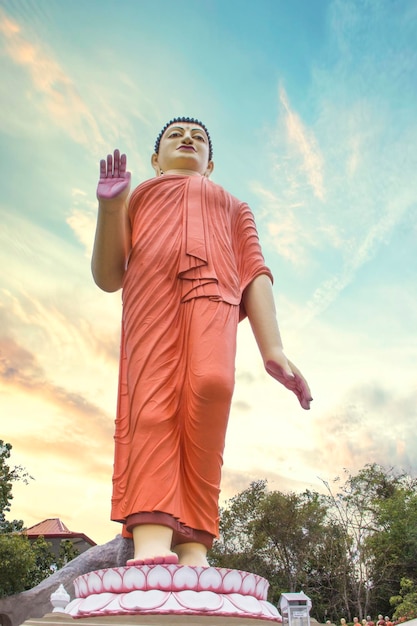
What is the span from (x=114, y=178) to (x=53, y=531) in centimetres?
1453

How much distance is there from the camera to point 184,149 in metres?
6.27

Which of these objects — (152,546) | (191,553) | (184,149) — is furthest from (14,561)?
(184,149)

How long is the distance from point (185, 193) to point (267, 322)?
1465 mm

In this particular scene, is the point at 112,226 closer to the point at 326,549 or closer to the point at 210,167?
the point at 210,167

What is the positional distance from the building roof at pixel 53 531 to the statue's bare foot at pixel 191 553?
12.6 meters

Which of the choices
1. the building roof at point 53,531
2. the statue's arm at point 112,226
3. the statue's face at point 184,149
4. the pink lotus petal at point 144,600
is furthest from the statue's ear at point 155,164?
the building roof at point 53,531

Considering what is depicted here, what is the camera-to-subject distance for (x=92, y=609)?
3734 millimetres

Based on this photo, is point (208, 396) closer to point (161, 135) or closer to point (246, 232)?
point (246, 232)

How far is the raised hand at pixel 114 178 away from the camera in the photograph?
17.1ft

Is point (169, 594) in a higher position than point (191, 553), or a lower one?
lower

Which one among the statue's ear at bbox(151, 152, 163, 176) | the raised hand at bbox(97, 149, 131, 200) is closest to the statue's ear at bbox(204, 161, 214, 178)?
the statue's ear at bbox(151, 152, 163, 176)

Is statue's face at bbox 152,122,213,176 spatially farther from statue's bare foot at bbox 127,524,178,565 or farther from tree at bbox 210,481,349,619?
tree at bbox 210,481,349,619

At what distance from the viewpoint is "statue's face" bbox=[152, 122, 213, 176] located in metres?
6.27

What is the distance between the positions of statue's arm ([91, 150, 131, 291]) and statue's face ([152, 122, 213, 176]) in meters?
0.98
